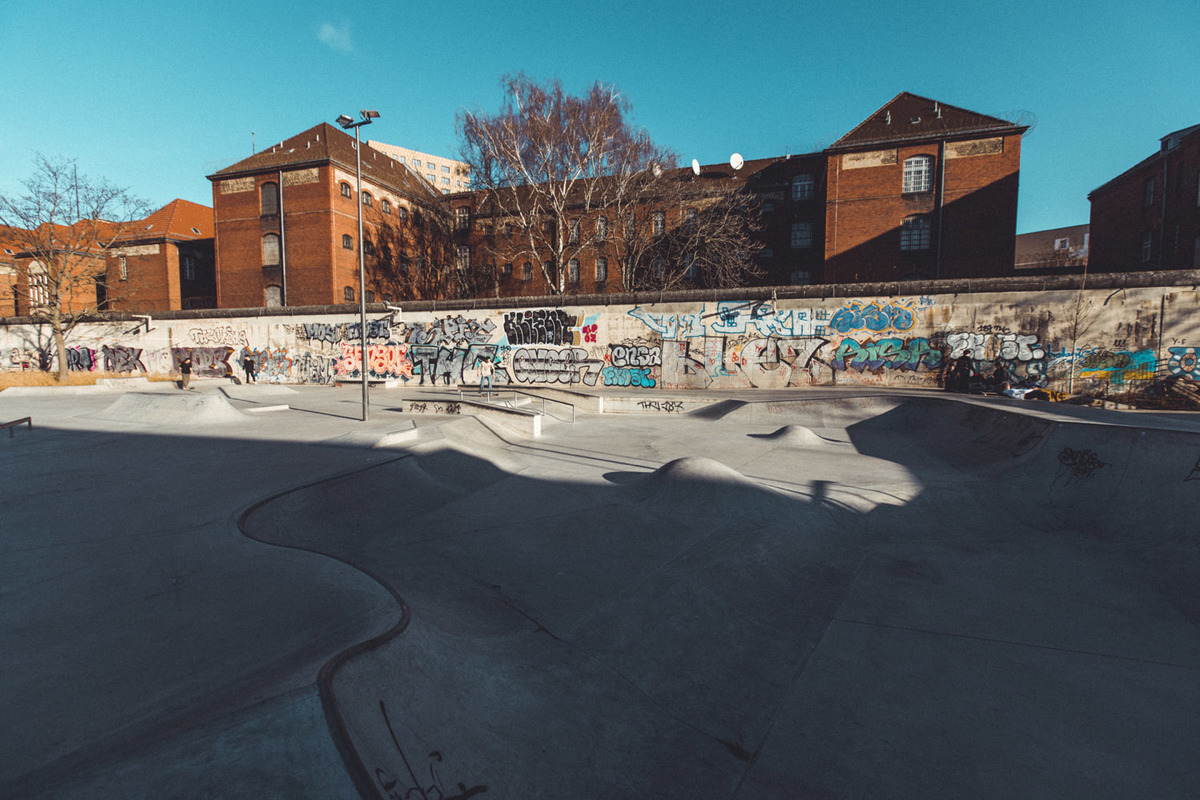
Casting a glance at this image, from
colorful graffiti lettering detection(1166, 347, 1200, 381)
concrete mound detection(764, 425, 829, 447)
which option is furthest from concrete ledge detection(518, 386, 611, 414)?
colorful graffiti lettering detection(1166, 347, 1200, 381)

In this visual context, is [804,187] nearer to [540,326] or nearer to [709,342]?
[709,342]

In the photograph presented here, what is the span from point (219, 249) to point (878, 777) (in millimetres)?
45859

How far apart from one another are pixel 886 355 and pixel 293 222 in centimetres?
3630

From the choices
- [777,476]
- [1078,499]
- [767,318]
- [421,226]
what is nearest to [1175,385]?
[767,318]

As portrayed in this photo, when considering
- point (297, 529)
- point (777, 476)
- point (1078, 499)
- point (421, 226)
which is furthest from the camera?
point (421, 226)

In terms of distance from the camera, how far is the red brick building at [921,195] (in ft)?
99.0

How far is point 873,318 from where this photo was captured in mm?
19562

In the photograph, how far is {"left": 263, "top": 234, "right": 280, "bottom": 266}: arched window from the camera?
35.9 metres

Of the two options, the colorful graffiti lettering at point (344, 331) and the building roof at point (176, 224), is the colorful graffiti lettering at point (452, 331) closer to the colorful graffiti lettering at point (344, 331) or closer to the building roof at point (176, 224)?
the colorful graffiti lettering at point (344, 331)

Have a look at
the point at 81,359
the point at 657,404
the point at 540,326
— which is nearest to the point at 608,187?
the point at 540,326

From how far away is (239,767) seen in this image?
2.02m

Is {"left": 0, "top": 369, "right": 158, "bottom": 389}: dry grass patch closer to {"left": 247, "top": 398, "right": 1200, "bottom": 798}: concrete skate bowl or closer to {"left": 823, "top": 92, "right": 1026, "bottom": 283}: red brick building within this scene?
{"left": 247, "top": 398, "right": 1200, "bottom": 798}: concrete skate bowl

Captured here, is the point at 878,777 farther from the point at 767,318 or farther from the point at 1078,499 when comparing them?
the point at 767,318

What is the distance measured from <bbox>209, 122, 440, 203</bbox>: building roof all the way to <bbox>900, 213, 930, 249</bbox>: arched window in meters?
32.9
